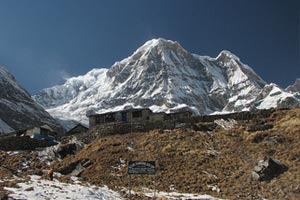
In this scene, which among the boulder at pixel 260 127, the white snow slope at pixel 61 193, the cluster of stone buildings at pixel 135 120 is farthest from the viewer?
the cluster of stone buildings at pixel 135 120

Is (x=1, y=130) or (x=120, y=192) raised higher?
(x=1, y=130)

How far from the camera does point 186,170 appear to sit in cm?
3753

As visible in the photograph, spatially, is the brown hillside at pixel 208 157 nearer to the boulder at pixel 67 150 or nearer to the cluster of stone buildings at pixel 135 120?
the boulder at pixel 67 150

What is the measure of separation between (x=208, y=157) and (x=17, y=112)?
463 feet

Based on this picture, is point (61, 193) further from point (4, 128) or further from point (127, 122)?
point (4, 128)

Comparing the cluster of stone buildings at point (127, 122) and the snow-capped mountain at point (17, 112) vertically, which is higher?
the snow-capped mountain at point (17, 112)

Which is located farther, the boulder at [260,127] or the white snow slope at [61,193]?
the boulder at [260,127]

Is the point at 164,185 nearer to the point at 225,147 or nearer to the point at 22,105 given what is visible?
Result: the point at 225,147

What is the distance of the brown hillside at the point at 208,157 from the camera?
32906 mm

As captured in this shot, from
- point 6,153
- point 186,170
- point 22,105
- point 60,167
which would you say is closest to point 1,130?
point 22,105

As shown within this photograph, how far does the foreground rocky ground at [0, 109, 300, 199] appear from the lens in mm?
33000

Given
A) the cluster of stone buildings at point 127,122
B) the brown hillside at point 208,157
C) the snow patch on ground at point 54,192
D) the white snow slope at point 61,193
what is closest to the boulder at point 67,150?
the brown hillside at point 208,157

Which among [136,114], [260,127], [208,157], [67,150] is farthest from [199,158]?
[136,114]

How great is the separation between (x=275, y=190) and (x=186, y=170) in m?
8.91
